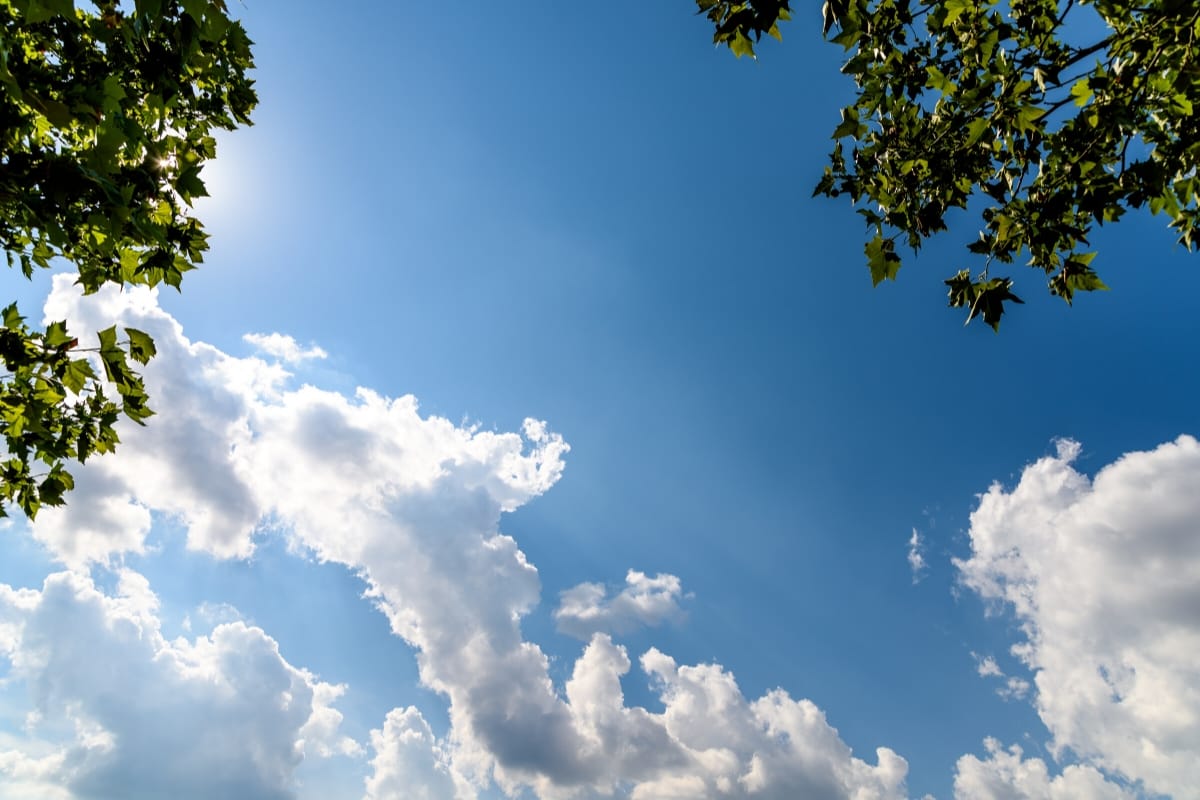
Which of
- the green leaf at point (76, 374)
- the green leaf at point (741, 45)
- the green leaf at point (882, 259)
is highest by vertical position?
the green leaf at point (741, 45)

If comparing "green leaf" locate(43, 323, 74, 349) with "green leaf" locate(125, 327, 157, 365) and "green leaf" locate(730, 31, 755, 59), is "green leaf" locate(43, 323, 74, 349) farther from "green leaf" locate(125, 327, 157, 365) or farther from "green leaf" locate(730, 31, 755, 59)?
"green leaf" locate(730, 31, 755, 59)

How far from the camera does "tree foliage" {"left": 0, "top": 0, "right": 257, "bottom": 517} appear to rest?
173 inches

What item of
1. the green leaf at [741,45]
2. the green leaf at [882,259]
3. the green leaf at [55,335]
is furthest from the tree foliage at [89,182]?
the green leaf at [882,259]

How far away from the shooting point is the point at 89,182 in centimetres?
454

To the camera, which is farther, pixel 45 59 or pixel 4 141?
pixel 45 59

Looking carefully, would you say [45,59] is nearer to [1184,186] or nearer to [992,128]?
[992,128]

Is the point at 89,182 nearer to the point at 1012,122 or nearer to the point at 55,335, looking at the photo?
the point at 55,335

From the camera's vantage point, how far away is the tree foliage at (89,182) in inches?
173

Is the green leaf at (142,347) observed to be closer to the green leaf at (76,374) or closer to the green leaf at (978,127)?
the green leaf at (76,374)

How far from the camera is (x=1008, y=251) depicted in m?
7.71

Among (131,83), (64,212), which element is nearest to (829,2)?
(64,212)

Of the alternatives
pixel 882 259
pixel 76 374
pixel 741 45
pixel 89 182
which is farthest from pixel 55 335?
pixel 882 259

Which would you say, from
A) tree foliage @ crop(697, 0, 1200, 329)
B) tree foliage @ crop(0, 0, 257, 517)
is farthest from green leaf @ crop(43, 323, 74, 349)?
tree foliage @ crop(697, 0, 1200, 329)

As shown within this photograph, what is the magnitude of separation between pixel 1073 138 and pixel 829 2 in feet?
12.1
